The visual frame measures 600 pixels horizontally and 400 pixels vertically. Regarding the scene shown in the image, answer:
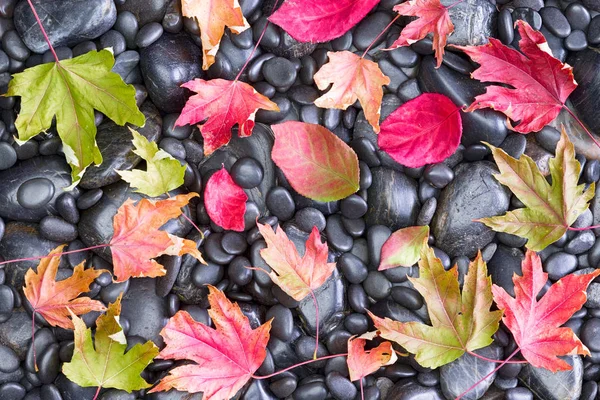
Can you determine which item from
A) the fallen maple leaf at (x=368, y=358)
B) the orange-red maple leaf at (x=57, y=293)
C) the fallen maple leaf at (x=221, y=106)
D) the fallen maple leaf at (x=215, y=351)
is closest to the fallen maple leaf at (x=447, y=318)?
the fallen maple leaf at (x=368, y=358)

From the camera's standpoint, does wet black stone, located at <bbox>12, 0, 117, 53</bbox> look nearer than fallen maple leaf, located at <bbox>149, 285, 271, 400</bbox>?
No

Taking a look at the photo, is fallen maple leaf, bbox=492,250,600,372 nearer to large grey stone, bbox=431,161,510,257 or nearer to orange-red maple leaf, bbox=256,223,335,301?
large grey stone, bbox=431,161,510,257

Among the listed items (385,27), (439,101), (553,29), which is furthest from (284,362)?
(553,29)

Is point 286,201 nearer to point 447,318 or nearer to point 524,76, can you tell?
point 447,318

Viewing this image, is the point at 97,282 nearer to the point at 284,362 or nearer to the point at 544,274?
the point at 284,362

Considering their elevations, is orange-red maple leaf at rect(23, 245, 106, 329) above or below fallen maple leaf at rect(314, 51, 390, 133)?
below

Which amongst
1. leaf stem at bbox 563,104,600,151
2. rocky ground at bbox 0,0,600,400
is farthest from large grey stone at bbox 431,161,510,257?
leaf stem at bbox 563,104,600,151

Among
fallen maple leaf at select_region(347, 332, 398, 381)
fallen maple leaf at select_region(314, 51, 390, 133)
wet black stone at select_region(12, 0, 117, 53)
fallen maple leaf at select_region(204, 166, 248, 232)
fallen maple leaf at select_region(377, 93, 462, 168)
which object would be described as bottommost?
fallen maple leaf at select_region(347, 332, 398, 381)

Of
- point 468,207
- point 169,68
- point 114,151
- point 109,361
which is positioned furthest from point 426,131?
point 109,361
